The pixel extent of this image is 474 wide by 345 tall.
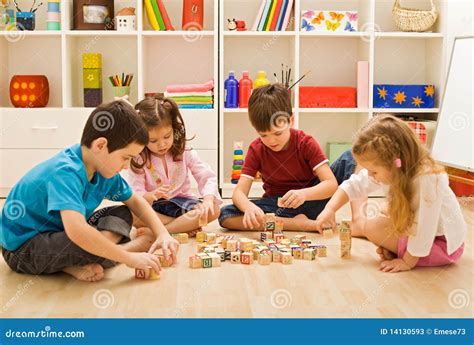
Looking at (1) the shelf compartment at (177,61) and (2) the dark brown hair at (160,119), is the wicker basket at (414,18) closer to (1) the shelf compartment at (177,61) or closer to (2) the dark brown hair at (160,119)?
(1) the shelf compartment at (177,61)

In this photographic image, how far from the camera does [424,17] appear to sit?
375 cm

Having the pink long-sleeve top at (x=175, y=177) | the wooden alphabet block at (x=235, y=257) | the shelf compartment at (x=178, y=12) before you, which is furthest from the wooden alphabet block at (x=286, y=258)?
the shelf compartment at (x=178, y=12)

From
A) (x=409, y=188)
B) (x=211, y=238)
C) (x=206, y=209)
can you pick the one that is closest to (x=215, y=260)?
(x=211, y=238)

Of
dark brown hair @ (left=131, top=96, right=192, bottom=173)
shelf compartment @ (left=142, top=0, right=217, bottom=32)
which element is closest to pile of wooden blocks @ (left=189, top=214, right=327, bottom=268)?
dark brown hair @ (left=131, top=96, right=192, bottom=173)

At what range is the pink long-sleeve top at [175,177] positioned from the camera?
8.39 feet

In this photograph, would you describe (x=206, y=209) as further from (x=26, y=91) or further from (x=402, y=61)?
(x=402, y=61)

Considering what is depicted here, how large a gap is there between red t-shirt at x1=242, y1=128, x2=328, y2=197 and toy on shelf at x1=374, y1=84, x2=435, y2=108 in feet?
4.15

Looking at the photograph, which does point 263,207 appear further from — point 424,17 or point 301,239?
point 424,17

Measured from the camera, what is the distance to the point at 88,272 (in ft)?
6.33

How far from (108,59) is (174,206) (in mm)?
1639

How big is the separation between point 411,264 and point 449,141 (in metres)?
1.69

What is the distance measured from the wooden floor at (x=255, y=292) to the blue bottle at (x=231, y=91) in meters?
1.70

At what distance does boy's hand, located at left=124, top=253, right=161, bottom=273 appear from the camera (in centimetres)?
186

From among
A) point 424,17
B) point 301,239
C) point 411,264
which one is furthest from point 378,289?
point 424,17
